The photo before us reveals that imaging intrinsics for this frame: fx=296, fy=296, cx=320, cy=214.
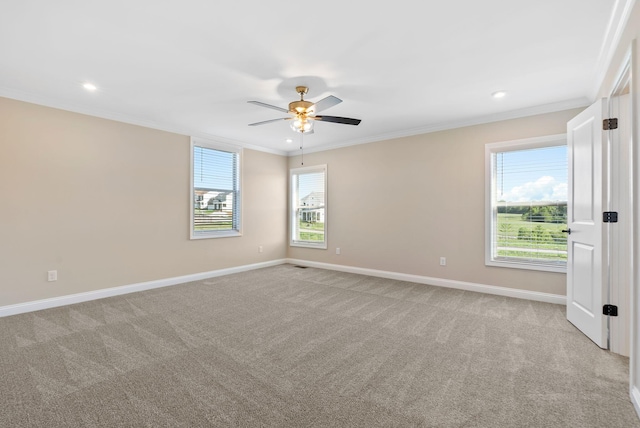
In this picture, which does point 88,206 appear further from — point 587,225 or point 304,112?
point 587,225

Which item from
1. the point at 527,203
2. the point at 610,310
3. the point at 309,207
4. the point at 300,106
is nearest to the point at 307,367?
the point at 300,106

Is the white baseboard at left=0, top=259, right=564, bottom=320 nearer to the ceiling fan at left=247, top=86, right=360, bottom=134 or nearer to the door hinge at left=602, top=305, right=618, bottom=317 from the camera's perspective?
the door hinge at left=602, top=305, right=618, bottom=317

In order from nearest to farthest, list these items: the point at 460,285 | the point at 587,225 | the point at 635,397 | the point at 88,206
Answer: the point at 635,397, the point at 587,225, the point at 88,206, the point at 460,285

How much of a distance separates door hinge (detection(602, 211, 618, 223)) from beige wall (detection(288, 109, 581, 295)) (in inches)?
64.9

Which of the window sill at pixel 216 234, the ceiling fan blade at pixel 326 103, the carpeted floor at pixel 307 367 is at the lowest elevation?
the carpeted floor at pixel 307 367

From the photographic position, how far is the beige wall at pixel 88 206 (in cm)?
348

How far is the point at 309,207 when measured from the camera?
664 cm

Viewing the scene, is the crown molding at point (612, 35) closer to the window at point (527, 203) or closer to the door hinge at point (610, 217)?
the window at point (527, 203)

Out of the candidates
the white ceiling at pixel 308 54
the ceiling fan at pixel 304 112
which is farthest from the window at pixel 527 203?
the ceiling fan at pixel 304 112

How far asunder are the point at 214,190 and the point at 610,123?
5408 millimetres

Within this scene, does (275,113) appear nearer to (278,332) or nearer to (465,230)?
(278,332)

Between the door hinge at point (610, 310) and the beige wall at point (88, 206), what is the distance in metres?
5.26

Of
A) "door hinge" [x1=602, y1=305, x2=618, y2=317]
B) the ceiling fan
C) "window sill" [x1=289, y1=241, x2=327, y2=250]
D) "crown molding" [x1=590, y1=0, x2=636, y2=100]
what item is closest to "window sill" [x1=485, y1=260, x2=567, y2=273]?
"door hinge" [x1=602, y1=305, x2=618, y2=317]

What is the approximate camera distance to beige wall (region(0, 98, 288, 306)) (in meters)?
3.48
